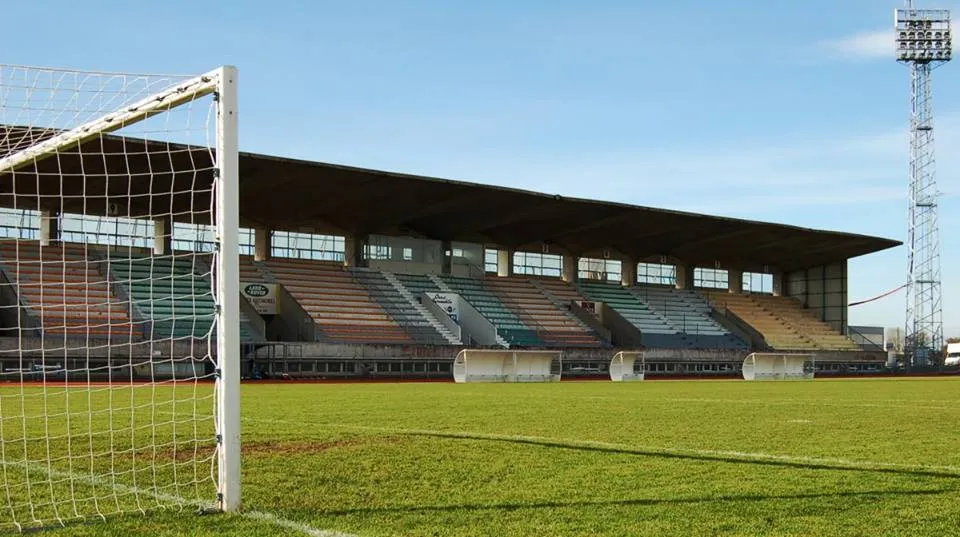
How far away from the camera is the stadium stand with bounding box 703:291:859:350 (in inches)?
2076

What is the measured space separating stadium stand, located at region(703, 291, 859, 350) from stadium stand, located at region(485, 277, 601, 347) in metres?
11.6

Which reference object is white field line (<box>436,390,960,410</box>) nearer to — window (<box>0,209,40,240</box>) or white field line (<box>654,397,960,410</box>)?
white field line (<box>654,397,960,410</box>)

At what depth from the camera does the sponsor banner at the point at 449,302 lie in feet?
139

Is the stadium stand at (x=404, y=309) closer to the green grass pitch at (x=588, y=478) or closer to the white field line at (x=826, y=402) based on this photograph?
the white field line at (x=826, y=402)

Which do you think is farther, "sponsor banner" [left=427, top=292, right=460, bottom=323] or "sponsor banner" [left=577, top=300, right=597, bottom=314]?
"sponsor banner" [left=577, top=300, right=597, bottom=314]

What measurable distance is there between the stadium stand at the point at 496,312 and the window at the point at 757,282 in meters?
18.9

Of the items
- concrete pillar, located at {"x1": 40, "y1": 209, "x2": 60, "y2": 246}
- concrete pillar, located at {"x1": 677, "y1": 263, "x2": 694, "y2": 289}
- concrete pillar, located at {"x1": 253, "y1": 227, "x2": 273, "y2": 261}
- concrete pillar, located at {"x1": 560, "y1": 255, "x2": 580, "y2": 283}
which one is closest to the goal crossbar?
concrete pillar, located at {"x1": 40, "y1": 209, "x2": 60, "y2": 246}

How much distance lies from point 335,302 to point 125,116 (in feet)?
109

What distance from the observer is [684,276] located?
5494cm

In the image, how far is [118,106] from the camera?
693 cm

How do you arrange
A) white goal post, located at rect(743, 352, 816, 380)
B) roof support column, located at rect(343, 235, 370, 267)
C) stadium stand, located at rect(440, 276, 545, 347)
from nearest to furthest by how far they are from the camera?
white goal post, located at rect(743, 352, 816, 380)
stadium stand, located at rect(440, 276, 545, 347)
roof support column, located at rect(343, 235, 370, 267)

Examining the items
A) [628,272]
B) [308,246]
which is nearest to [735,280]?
[628,272]

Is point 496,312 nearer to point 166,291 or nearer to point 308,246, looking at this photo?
point 308,246

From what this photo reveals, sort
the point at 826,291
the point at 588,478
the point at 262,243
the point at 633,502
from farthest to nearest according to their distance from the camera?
1. the point at 826,291
2. the point at 262,243
3. the point at 588,478
4. the point at 633,502
